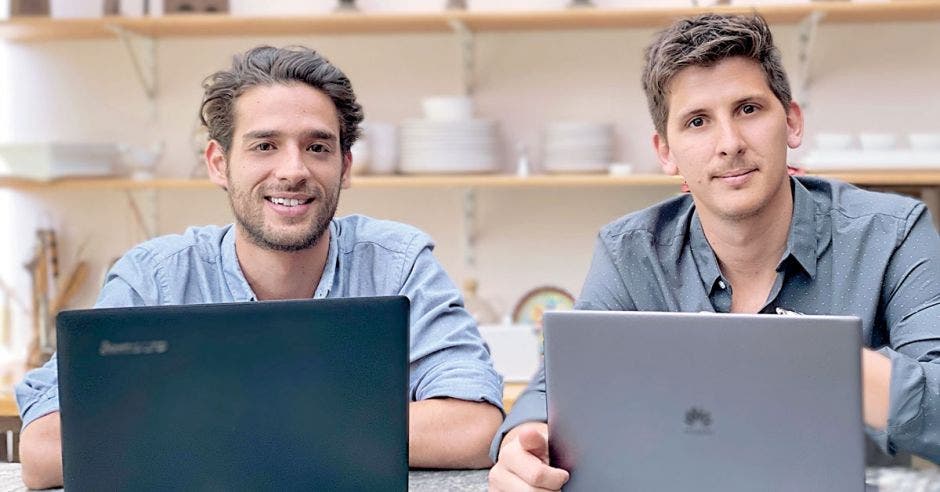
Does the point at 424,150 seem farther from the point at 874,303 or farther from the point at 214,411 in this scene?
the point at 214,411

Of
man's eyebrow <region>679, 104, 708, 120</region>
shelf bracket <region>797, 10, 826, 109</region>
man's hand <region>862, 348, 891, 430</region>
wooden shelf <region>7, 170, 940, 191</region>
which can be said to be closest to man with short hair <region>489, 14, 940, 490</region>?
man's eyebrow <region>679, 104, 708, 120</region>

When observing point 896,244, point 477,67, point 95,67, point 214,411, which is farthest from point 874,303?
point 95,67

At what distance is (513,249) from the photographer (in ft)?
9.82

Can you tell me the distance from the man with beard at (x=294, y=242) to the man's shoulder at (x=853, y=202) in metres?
0.55

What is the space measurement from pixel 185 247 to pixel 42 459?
50 centimetres

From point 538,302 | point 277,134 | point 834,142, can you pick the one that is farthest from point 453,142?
point 277,134

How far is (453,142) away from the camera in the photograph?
108 inches

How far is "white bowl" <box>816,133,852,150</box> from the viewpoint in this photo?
8.71ft

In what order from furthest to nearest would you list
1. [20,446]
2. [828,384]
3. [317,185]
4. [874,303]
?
[317,185] → [874,303] → [20,446] → [828,384]

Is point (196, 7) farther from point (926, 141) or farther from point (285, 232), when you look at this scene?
point (926, 141)

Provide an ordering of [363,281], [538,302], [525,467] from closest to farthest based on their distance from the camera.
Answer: [525,467] < [363,281] < [538,302]

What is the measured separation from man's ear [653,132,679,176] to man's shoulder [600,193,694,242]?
0.08 meters

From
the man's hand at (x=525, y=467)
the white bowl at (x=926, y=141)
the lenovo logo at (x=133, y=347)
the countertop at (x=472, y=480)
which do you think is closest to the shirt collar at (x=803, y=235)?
the countertop at (x=472, y=480)

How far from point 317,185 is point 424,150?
1.15 meters
